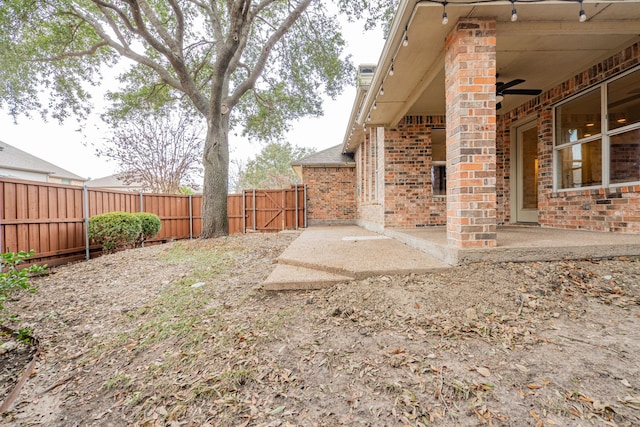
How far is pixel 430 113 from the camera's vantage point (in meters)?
5.84

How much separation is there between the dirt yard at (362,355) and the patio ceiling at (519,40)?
2.58m

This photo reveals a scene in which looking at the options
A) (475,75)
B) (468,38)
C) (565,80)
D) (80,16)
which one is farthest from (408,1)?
(80,16)

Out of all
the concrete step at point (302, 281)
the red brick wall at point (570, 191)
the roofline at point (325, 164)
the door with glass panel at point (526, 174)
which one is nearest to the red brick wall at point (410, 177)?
the red brick wall at point (570, 191)

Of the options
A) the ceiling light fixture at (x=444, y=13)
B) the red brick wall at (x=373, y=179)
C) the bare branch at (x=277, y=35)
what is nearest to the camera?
the ceiling light fixture at (x=444, y=13)

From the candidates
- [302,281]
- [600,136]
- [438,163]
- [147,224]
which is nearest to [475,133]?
[302,281]

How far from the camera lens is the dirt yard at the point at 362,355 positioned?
1396 millimetres

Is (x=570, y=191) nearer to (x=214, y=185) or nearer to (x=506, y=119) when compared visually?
(x=506, y=119)

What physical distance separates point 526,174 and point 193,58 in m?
10.8

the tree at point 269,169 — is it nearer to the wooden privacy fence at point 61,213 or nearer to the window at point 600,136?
the wooden privacy fence at point 61,213

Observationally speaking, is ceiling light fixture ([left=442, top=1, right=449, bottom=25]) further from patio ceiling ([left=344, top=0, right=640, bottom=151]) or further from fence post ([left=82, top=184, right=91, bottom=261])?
fence post ([left=82, top=184, right=91, bottom=261])

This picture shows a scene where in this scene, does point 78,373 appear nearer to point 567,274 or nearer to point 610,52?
point 567,274

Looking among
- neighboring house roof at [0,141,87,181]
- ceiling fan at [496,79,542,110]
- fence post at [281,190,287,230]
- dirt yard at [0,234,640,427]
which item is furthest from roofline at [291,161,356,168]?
A: neighboring house roof at [0,141,87,181]

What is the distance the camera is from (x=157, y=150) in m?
13.2

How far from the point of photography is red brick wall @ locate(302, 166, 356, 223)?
11383mm
